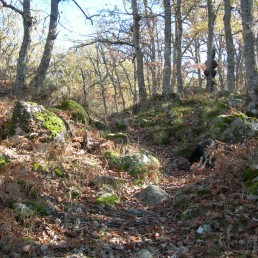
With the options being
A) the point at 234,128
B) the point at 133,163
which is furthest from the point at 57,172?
the point at 234,128

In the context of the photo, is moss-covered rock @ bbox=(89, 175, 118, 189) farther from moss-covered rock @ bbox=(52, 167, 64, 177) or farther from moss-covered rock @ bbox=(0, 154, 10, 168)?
moss-covered rock @ bbox=(0, 154, 10, 168)

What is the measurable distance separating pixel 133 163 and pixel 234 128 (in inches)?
133

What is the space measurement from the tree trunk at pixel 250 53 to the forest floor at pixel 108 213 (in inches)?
168

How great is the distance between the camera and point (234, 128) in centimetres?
954

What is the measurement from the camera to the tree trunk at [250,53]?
10.1m

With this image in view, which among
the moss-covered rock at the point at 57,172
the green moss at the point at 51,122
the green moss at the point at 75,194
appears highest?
the green moss at the point at 51,122

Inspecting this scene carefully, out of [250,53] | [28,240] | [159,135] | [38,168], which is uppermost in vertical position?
[250,53]

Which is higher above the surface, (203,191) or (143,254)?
(203,191)

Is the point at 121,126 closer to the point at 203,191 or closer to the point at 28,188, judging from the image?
the point at 203,191

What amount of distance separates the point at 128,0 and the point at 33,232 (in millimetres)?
20558

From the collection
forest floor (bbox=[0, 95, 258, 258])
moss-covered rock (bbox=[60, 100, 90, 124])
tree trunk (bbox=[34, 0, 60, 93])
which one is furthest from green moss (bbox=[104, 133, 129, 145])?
tree trunk (bbox=[34, 0, 60, 93])

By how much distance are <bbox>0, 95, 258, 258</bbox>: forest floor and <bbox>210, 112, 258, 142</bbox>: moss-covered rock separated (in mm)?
2384

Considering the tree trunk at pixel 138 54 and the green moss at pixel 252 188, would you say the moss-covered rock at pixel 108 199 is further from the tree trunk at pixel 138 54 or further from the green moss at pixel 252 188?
the tree trunk at pixel 138 54

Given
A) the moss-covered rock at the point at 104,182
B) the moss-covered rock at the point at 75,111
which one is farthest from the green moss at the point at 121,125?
the moss-covered rock at the point at 104,182
